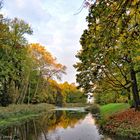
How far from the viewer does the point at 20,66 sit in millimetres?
54781

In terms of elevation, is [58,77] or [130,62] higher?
[58,77]

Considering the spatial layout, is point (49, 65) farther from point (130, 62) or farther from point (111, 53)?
point (111, 53)

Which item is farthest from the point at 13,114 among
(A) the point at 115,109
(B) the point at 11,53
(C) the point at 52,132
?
(C) the point at 52,132

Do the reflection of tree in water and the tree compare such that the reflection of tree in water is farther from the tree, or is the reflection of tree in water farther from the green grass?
the tree

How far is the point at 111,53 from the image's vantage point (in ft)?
24.0

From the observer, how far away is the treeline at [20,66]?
4656 cm

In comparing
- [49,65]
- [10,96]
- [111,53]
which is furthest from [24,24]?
[111,53]

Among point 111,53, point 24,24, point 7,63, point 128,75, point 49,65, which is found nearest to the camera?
point 111,53

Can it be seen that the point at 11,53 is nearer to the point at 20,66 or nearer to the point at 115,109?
the point at 20,66

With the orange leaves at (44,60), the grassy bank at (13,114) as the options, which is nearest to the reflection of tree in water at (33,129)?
the grassy bank at (13,114)

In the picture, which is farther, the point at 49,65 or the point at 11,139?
the point at 49,65

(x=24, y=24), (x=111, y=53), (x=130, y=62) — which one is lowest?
(x=111, y=53)

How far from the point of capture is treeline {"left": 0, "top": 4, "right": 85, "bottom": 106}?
153ft

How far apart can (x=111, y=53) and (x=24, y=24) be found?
44652 millimetres
